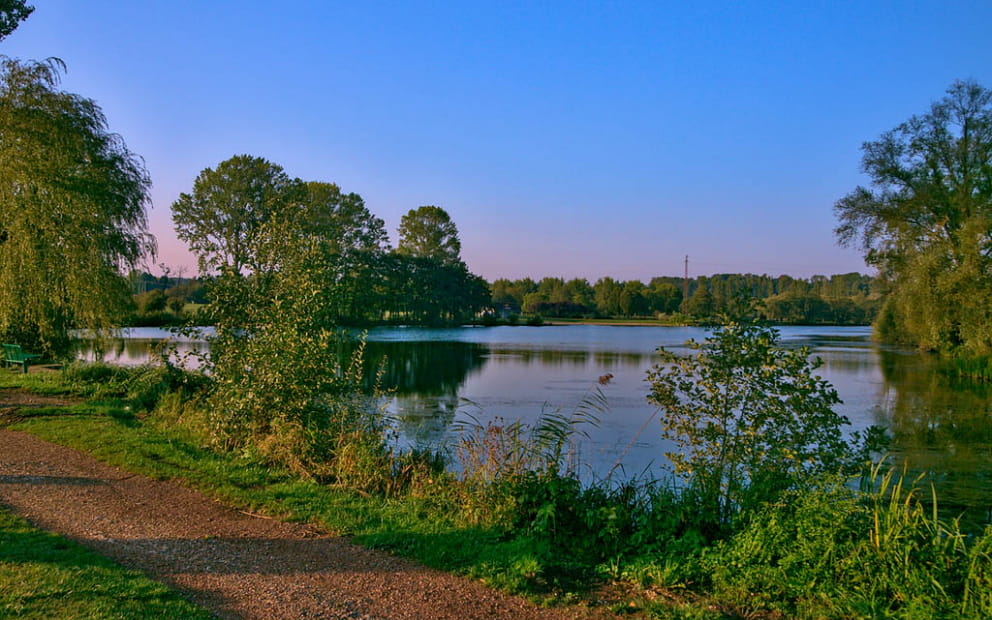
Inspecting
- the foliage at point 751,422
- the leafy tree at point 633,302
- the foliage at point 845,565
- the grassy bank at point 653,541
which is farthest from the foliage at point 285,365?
the leafy tree at point 633,302

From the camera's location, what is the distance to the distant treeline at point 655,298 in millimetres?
93812

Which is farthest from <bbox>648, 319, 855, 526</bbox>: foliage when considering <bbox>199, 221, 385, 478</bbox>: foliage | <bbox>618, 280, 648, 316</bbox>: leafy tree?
<bbox>618, 280, 648, 316</bbox>: leafy tree

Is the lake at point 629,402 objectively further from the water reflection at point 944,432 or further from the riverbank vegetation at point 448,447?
the riverbank vegetation at point 448,447

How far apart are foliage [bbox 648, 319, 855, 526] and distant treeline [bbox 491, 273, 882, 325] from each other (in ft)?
253

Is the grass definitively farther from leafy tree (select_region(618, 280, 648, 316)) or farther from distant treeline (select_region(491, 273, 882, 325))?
leafy tree (select_region(618, 280, 648, 316))

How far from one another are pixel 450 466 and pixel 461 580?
4544mm

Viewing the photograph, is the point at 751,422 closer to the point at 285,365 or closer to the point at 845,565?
the point at 845,565

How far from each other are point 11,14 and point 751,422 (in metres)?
15.0

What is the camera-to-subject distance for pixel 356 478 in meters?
7.14

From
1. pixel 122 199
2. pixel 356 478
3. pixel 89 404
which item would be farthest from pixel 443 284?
pixel 356 478

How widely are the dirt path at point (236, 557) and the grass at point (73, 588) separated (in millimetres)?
157

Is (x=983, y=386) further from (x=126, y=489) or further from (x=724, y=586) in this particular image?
(x=126, y=489)

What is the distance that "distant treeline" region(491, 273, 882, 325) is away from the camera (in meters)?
93.8

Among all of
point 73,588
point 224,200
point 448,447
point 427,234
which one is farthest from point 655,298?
point 73,588
